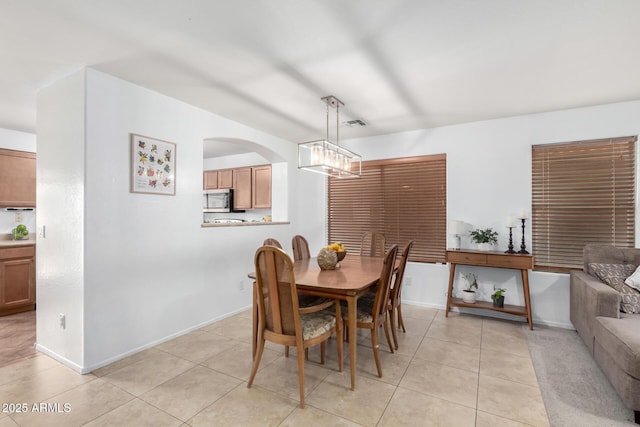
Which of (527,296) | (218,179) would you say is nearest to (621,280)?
(527,296)

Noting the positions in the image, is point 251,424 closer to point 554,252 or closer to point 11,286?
point 554,252

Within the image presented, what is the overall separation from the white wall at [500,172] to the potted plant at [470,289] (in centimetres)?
9

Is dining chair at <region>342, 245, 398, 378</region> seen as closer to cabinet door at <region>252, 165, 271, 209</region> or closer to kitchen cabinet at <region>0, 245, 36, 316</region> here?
cabinet door at <region>252, 165, 271, 209</region>

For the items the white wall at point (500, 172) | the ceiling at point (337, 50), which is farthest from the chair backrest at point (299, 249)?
the white wall at point (500, 172)

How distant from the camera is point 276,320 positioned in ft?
7.06

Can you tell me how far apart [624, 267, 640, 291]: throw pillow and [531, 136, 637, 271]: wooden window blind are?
0.78 meters

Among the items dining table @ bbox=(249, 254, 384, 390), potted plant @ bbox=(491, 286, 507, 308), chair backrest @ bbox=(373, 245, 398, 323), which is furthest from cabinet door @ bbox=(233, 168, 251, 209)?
potted plant @ bbox=(491, 286, 507, 308)

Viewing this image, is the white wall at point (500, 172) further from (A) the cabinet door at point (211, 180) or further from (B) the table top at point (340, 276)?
(A) the cabinet door at point (211, 180)

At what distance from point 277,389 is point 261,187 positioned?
3.95 meters

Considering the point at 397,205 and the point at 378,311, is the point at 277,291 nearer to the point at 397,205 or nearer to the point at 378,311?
the point at 378,311

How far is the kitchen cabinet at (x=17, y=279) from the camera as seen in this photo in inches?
148

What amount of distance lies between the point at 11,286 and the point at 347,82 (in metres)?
4.70

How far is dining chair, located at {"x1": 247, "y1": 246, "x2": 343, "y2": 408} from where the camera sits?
2006mm


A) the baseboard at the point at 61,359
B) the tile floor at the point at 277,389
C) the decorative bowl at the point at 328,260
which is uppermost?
the decorative bowl at the point at 328,260
